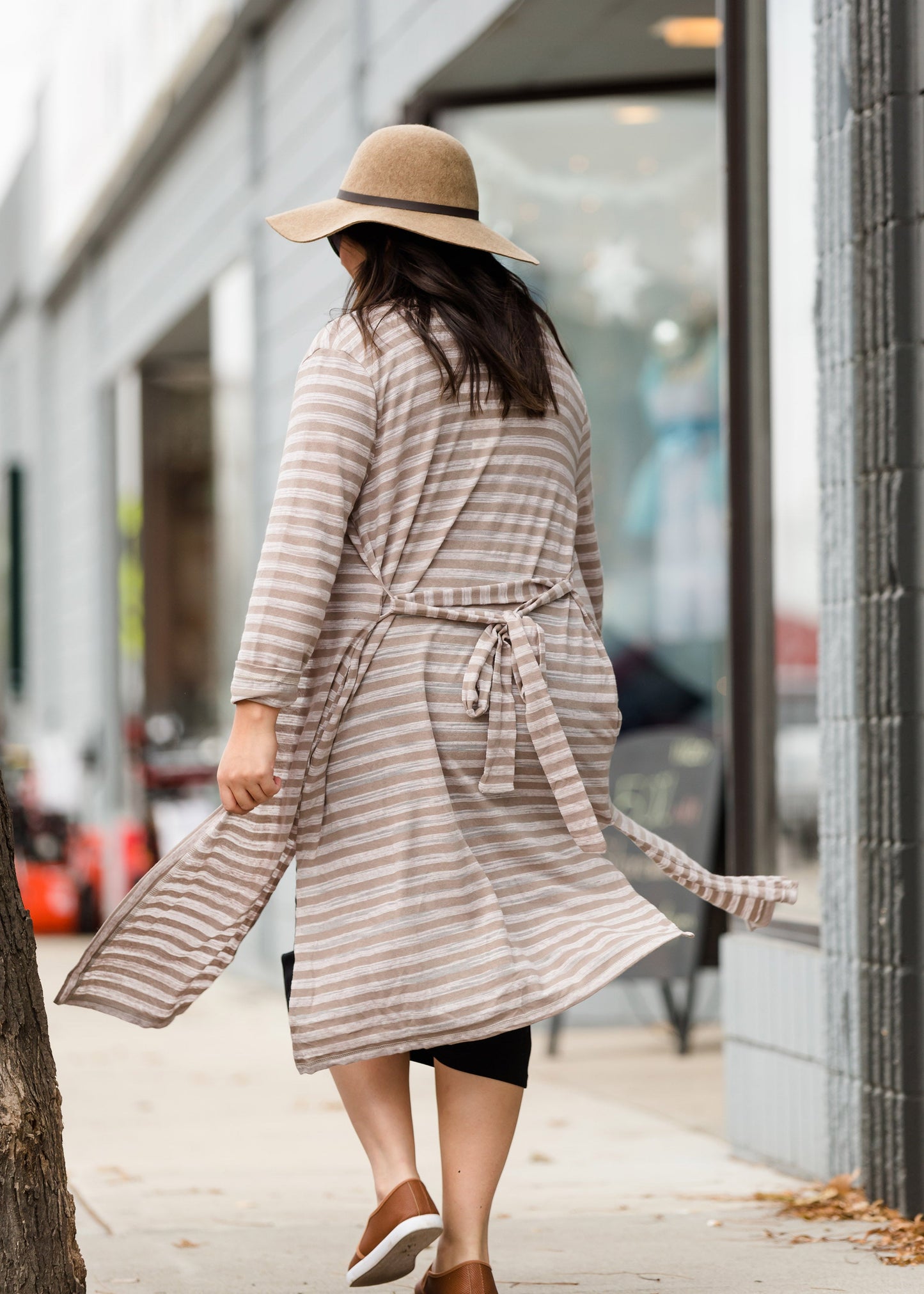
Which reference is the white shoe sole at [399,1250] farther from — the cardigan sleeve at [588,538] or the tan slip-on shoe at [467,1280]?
the cardigan sleeve at [588,538]

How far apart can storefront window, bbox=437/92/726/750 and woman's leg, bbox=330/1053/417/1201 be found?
4770mm

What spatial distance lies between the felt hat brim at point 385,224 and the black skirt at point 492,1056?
1.06 meters

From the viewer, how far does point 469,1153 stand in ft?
8.87

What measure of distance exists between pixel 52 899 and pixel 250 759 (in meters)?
9.19

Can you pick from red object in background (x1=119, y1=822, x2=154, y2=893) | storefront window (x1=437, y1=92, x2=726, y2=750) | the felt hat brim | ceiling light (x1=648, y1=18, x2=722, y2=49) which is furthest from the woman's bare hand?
red object in background (x1=119, y1=822, x2=154, y2=893)

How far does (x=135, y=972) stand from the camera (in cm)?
276

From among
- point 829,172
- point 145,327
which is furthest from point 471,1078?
point 145,327

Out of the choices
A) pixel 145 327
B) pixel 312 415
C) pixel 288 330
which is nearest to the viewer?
pixel 312 415

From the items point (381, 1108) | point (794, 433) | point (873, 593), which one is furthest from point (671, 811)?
point (381, 1108)

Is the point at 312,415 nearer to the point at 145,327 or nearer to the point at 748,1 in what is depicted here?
the point at 748,1

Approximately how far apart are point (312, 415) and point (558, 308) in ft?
17.2

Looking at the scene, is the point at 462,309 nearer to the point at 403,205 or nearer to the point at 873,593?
the point at 403,205

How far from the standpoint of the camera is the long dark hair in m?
2.76

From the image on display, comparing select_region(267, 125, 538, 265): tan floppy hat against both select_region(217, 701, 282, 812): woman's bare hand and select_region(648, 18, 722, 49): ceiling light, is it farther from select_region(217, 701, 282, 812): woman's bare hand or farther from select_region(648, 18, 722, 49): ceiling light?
select_region(648, 18, 722, 49): ceiling light
